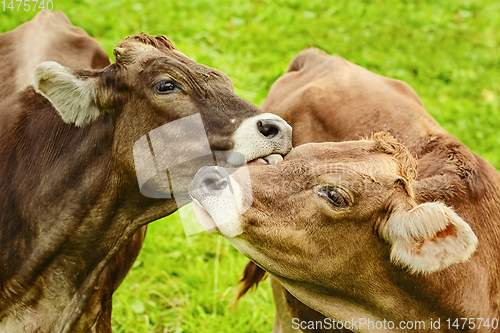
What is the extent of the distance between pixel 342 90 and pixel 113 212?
2.45 m

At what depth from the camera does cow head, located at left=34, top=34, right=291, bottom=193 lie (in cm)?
313

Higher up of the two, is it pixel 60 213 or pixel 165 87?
pixel 165 87

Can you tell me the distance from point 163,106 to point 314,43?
23.3 feet

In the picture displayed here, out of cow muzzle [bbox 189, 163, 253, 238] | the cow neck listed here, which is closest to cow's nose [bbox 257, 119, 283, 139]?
cow muzzle [bbox 189, 163, 253, 238]

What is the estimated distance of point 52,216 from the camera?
3.38 m

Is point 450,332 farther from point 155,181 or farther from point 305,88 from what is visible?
point 305,88

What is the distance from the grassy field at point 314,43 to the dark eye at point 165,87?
2962mm

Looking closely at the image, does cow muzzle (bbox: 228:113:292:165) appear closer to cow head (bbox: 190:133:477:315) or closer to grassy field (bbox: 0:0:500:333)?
cow head (bbox: 190:133:477:315)

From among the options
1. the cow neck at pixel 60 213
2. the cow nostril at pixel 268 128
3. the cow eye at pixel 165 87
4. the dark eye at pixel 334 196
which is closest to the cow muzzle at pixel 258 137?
the cow nostril at pixel 268 128

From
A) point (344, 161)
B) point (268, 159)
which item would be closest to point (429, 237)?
point (344, 161)

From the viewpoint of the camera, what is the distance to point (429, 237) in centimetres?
290

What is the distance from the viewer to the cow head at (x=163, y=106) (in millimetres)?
3129

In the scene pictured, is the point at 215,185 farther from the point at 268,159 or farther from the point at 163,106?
the point at 163,106

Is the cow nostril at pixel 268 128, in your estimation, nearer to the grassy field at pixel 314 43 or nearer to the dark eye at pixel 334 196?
the dark eye at pixel 334 196
